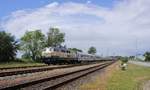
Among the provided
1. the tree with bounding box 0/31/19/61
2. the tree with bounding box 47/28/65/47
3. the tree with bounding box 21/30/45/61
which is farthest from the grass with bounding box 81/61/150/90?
the tree with bounding box 47/28/65/47

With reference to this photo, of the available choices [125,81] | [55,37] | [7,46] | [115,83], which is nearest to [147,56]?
[55,37]

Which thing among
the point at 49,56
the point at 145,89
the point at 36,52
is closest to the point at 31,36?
the point at 36,52

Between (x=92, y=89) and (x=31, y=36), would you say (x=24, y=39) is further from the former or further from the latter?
(x=92, y=89)

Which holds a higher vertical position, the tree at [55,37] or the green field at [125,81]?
the tree at [55,37]

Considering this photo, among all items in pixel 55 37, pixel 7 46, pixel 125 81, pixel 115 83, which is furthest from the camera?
pixel 55 37

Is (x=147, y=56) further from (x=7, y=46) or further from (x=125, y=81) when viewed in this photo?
(x=125, y=81)

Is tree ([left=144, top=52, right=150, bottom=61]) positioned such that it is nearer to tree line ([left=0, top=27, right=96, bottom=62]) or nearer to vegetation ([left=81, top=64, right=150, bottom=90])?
tree line ([left=0, top=27, right=96, bottom=62])

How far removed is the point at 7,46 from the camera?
66.7 m

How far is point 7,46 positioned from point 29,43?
154ft

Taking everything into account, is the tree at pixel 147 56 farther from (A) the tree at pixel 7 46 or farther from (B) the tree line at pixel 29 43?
(A) the tree at pixel 7 46

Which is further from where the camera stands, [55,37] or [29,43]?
[55,37]

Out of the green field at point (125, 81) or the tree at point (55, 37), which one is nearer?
the green field at point (125, 81)

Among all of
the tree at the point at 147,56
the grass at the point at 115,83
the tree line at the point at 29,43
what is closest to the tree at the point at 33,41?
the tree line at the point at 29,43

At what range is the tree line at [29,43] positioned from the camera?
65500 millimetres
